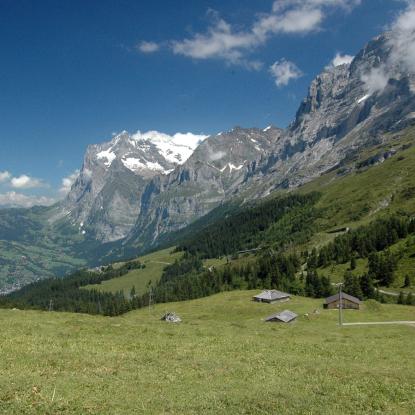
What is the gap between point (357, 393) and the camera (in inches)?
985

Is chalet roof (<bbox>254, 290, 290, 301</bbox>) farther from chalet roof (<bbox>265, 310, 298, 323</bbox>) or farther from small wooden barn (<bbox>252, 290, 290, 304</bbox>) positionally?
chalet roof (<bbox>265, 310, 298, 323</bbox>)

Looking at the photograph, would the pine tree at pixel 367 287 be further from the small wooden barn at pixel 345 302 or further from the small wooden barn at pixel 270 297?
the small wooden barn at pixel 345 302

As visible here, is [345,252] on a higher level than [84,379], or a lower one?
higher

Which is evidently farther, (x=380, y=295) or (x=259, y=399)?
(x=380, y=295)

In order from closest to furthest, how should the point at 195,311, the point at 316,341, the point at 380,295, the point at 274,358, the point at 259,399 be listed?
the point at 259,399, the point at 274,358, the point at 316,341, the point at 195,311, the point at 380,295

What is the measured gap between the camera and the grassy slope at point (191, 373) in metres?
22.0

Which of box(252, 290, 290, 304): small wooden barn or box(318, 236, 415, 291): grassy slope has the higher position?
box(318, 236, 415, 291): grassy slope

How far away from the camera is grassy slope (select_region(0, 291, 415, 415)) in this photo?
22047 mm

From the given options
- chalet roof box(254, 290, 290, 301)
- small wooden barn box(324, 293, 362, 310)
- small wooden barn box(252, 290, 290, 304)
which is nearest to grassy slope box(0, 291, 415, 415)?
small wooden barn box(324, 293, 362, 310)

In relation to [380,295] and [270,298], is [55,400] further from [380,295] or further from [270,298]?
[380,295]

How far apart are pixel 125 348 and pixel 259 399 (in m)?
15.6

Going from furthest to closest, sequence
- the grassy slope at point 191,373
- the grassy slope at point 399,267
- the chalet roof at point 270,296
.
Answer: the grassy slope at point 399,267, the chalet roof at point 270,296, the grassy slope at point 191,373

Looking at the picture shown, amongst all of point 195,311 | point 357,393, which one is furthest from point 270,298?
point 357,393

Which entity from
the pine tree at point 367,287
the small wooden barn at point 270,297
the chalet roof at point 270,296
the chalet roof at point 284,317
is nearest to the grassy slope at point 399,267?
the pine tree at point 367,287
